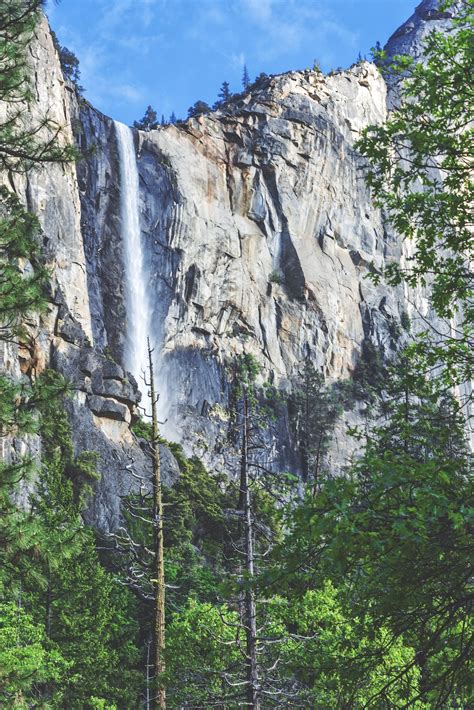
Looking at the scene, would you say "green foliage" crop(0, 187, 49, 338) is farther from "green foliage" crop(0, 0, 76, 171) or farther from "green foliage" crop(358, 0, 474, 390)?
"green foliage" crop(358, 0, 474, 390)

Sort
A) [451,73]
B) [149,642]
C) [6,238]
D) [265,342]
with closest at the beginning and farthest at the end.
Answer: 1. [451,73]
2. [6,238]
3. [149,642]
4. [265,342]

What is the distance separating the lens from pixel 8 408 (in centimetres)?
942

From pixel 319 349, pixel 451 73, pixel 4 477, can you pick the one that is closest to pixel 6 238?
pixel 4 477

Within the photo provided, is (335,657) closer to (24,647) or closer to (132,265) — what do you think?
(24,647)

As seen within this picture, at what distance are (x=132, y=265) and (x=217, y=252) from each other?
7673 mm

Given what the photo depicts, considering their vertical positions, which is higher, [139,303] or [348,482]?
[139,303]

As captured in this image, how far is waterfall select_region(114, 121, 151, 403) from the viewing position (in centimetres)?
5512

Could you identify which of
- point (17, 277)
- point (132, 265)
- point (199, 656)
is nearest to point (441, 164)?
point (17, 277)

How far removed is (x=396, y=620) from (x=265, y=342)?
56.9m

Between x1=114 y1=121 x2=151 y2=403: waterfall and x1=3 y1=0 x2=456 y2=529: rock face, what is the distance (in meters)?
0.61

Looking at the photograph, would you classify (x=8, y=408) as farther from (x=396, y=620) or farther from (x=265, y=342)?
(x=265, y=342)

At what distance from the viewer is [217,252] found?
6166cm

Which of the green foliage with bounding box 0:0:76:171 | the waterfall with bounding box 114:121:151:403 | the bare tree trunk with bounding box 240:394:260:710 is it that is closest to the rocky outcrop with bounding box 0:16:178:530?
the waterfall with bounding box 114:121:151:403

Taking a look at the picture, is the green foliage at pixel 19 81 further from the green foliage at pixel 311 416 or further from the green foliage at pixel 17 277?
the green foliage at pixel 311 416
